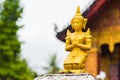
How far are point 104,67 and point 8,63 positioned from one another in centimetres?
1292

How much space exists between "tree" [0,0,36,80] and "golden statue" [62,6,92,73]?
17717 millimetres

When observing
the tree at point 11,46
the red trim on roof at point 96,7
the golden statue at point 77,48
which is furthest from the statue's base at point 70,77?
the tree at point 11,46

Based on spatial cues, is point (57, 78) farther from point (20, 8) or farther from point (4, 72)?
point (20, 8)

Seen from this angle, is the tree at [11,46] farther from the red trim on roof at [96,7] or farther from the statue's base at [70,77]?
the statue's base at [70,77]

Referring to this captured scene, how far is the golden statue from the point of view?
5934 mm

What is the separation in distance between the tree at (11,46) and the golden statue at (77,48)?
1772 cm

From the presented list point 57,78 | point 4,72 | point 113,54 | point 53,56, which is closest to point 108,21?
point 113,54

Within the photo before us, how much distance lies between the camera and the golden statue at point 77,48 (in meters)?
5.93

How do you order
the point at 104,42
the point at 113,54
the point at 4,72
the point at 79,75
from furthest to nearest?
the point at 4,72
the point at 113,54
the point at 104,42
the point at 79,75

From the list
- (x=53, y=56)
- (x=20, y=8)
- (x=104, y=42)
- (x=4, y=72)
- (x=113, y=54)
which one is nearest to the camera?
(x=104, y=42)

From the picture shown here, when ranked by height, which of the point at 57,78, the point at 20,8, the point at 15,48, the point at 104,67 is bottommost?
the point at 57,78

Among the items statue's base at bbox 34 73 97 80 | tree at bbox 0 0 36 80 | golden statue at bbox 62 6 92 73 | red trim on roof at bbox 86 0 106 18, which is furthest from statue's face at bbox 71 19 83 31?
tree at bbox 0 0 36 80

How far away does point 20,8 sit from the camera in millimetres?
25516

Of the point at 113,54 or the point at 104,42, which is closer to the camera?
the point at 104,42
